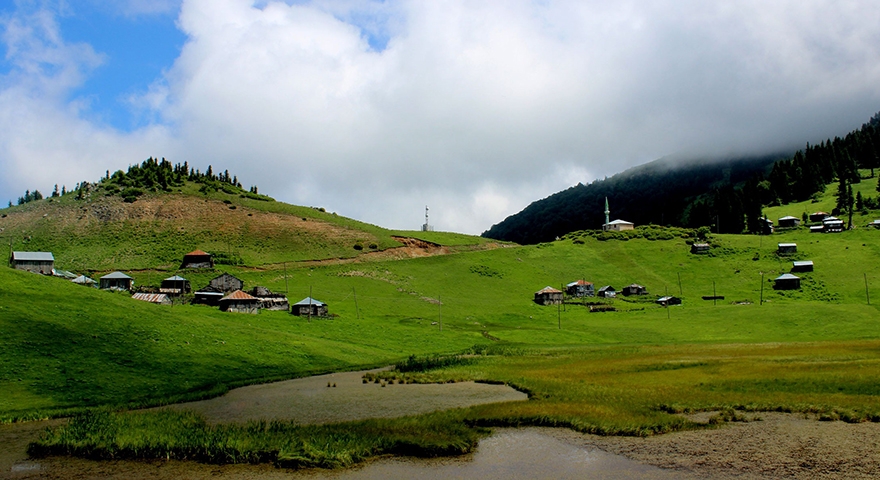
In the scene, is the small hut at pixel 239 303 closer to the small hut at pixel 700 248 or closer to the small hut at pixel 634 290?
the small hut at pixel 634 290

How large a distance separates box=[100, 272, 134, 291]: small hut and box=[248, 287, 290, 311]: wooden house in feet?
65.4

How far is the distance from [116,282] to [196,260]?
20.7 m

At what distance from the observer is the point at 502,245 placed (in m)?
161

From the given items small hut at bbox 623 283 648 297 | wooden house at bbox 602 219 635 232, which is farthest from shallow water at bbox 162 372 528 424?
wooden house at bbox 602 219 635 232

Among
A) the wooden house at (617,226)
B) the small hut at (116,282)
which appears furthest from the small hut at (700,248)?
the small hut at (116,282)

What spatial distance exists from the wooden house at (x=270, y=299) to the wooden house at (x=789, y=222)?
124 metres

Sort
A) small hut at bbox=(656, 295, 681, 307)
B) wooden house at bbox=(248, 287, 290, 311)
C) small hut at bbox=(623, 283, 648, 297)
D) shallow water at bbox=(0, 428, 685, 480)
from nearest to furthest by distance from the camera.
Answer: shallow water at bbox=(0, 428, 685, 480), wooden house at bbox=(248, 287, 290, 311), small hut at bbox=(656, 295, 681, 307), small hut at bbox=(623, 283, 648, 297)

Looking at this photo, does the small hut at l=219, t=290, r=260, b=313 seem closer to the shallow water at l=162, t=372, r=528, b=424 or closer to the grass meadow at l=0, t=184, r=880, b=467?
the grass meadow at l=0, t=184, r=880, b=467

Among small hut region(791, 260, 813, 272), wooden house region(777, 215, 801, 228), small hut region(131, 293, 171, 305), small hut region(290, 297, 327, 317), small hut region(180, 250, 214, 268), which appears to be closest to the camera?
small hut region(290, 297, 327, 317)

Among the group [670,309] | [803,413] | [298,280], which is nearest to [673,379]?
[803,413]

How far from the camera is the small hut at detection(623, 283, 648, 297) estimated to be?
11456cm

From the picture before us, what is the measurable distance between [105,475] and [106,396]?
59.3ft

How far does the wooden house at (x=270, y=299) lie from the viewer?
90.1 m

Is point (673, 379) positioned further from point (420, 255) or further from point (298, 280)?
point (420, 255)
